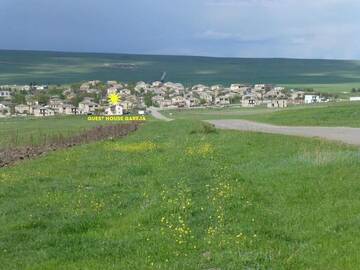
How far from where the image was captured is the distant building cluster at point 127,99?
115312 millimetres

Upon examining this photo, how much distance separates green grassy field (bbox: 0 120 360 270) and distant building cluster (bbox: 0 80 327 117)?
84.1 metres

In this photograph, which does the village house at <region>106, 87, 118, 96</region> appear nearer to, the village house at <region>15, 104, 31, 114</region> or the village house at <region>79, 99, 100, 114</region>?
the village house at <region>79, 99, 100, 114</region>

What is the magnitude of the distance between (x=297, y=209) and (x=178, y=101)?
120097 millimetres

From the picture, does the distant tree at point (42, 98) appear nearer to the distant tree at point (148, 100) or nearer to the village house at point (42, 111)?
the village house at point (42, 111)

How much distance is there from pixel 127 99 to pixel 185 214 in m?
116

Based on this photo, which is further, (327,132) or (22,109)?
(22,109)

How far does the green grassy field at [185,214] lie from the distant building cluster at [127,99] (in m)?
84.1

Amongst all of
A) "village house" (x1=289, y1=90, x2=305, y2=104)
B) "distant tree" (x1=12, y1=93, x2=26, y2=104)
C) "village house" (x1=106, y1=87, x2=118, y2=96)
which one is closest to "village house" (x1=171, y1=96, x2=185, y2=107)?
"village house" (x1=106, y1=87, x2=118, y2=96)

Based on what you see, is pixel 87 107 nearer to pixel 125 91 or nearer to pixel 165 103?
pixel 165 103

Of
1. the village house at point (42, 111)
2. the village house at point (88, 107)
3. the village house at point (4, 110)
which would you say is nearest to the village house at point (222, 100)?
the village house at point (88, 107)

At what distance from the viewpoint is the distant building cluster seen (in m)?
115

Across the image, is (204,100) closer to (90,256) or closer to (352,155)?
(352,155)

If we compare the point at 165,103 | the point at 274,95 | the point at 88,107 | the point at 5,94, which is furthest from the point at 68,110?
the point at 274,95

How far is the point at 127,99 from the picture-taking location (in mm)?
127062
